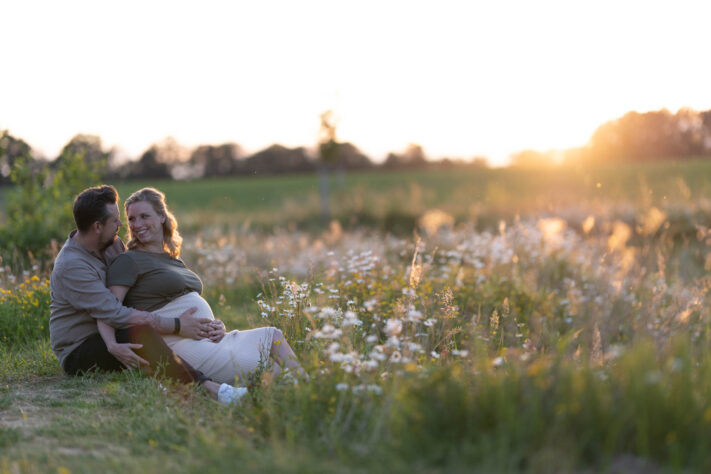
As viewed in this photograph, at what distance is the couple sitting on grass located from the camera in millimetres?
4809

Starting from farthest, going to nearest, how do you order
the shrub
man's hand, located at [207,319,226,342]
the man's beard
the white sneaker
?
the shrub < the man's beard < man's hand, located at [207,319,226,342] < the white sneaker

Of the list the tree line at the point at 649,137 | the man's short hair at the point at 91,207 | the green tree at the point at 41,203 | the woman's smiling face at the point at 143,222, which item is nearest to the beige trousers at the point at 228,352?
the woman's smiling face at the point at 143,222

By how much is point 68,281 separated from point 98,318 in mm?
362

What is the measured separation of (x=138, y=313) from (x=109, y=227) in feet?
2.42

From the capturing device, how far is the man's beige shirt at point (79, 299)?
4805 mm

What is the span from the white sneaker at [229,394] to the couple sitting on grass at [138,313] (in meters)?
0.13

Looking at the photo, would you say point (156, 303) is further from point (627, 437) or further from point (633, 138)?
point (633, 138)

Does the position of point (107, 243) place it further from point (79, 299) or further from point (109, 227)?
point (79, 299)

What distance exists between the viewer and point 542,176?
31.3 meters

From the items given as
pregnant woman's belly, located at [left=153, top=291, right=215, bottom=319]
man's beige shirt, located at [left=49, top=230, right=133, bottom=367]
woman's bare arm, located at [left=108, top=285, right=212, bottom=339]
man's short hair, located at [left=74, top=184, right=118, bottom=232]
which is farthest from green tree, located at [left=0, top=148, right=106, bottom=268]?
pregnant woman's belly, located at [left=153, top=291, right=215, bottom=319]

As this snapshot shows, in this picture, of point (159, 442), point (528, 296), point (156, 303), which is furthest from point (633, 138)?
point (159, 442)

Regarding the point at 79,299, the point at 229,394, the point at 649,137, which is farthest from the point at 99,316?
the point at 649,137

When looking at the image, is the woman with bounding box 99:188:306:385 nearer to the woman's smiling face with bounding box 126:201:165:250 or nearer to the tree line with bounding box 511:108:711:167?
the woman's smiling face with bounding box 126:201:165:250

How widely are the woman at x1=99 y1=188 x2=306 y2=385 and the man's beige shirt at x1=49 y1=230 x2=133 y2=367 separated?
132mm
